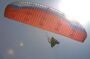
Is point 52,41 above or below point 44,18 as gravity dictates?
below

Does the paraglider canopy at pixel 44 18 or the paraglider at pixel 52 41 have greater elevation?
the paraglider canopy at pixel 44 18

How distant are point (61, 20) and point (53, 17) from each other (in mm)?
101

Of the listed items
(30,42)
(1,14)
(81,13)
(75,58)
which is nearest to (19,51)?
(30,42)

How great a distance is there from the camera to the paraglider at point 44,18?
261cm

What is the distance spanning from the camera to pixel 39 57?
8.94 ft

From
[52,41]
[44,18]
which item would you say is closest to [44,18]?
[44,18]

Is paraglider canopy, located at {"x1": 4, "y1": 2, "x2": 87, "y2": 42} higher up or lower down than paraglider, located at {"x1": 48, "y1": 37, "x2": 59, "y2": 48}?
higher up

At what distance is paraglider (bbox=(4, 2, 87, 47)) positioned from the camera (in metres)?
2.61

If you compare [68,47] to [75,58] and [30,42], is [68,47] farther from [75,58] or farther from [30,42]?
[30,42]

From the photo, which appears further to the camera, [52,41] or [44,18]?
[52,41]

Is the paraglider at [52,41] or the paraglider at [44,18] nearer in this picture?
the paraglider at [44,18]

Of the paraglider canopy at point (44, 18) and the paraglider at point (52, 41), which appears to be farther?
the paraglider at point (52, 41)

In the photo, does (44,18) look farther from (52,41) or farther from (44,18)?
(52,41)

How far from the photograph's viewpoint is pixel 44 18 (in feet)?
8.67
